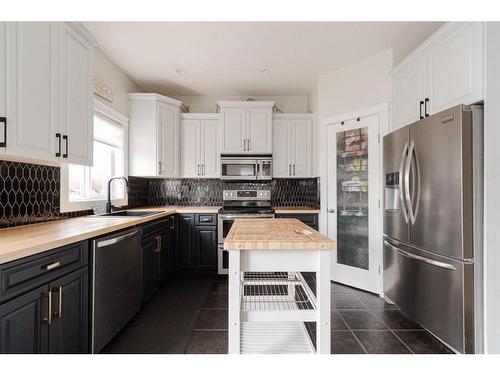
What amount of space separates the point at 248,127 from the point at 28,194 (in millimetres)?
2632

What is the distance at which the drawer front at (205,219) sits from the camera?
3443 millimetres

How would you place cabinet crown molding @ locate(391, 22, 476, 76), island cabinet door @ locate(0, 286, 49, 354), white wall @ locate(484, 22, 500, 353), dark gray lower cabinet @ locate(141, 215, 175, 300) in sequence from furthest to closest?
dark gray lower cabinet @ locate(141, 215, 175, 300) < cabinet crown molding @ locate(391, 22, 476, 76) < white wall @ locate(484, 22, 500, 353) < island cabinet door @ locate(0, 286, 49, 354)

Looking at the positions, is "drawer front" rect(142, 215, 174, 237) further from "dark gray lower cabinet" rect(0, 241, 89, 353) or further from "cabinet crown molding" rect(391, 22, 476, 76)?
"cabinet crown molding" rect(391, 22, 476, 76)

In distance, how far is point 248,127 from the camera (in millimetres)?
3744

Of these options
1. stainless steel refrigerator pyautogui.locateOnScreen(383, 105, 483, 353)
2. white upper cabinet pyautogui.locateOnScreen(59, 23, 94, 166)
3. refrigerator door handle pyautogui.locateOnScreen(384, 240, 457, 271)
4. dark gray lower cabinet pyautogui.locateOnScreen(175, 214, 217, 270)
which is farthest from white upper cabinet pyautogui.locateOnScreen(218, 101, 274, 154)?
refrigerator door handle pyautogui.locateOnScreen(384, 240, 457, 271)

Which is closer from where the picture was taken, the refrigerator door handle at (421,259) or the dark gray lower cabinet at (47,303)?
the dark gray lower cabinet at (47,303)

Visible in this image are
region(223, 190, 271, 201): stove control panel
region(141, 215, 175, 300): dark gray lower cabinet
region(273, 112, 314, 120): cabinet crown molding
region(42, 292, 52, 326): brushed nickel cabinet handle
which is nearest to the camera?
region(42, 292, 52, 326): brushed nickel cabinet handle

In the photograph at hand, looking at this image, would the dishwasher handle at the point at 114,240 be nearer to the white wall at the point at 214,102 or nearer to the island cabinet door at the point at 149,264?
the island cabinet door at the point at 149,264

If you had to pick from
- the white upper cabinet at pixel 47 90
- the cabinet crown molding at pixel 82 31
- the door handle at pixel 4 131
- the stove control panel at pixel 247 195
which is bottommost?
the stove control panel at pixel 247 195

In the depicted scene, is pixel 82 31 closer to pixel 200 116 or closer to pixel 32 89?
pixel 32 89

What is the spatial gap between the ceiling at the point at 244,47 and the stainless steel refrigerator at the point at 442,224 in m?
1.08

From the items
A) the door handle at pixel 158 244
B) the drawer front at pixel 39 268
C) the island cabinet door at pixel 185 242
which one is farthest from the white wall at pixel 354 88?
the drawer front at pixel 39 268

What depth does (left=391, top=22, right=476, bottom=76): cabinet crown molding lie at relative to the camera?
73.0 inches

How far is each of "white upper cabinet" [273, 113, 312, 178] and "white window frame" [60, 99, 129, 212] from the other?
210 cm
